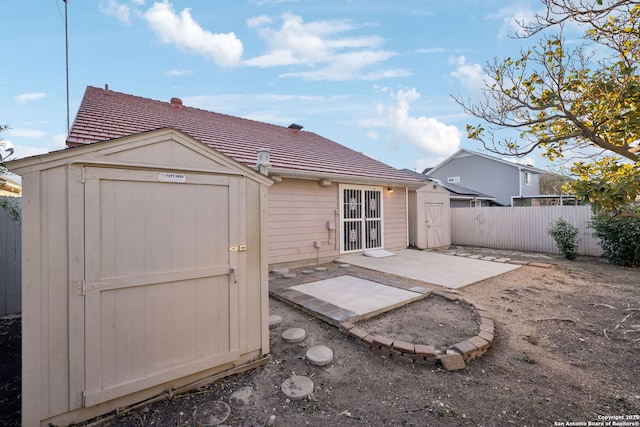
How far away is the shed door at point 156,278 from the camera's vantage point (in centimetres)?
207

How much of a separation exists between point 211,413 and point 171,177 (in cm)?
200

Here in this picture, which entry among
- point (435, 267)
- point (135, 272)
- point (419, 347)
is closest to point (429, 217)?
point (435, 267)

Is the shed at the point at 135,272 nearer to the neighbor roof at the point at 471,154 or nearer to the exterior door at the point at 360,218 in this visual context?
the exterior door at the point at 360,218

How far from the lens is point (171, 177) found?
7.84 ft

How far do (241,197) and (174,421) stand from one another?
76.0 inches

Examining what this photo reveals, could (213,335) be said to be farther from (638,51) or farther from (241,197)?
(638,51)

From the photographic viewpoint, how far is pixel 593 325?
387 centimetres

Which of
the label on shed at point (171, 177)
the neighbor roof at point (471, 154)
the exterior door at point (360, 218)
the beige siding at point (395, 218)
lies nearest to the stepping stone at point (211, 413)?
the label on shed at point (171, 177)

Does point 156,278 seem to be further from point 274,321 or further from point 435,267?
point 435,267

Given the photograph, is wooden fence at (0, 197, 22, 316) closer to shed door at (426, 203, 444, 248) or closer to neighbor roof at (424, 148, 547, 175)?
shed door at (426, 203, 444, 248)

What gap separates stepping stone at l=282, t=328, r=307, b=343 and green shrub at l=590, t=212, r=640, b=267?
27.8 ft

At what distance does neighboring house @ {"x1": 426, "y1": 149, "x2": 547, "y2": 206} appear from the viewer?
18.9m

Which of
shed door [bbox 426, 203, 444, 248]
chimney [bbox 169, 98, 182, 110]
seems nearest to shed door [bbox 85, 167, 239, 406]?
chimney [bbox 169, 98, 182, 110]

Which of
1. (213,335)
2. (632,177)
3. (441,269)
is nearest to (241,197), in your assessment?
(213,335)
